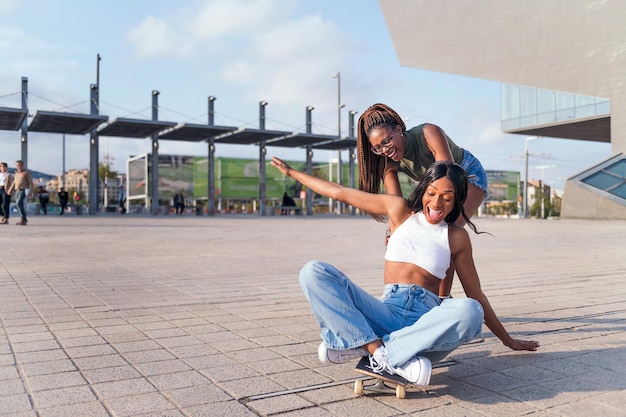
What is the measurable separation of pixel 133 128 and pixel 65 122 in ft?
11.8

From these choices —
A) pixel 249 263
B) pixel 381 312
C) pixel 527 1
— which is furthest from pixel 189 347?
pixel 527 1

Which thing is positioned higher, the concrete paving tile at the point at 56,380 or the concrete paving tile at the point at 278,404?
the concrete paving tile at the point at 278,404

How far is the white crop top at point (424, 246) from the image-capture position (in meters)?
3.13

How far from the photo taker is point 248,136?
35.2 meters

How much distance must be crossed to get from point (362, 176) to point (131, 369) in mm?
1818

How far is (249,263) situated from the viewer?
9.23 meters

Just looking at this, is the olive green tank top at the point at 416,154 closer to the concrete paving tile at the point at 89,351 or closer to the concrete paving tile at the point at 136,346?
the concrete paving tile at the point at 136,346

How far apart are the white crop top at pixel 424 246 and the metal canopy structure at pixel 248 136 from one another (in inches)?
1208

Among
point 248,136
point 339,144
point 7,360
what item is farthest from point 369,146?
point 339,144

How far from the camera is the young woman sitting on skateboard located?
2.76 meters

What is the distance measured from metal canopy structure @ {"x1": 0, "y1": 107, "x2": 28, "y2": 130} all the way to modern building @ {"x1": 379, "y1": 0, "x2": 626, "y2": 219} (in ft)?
87.2

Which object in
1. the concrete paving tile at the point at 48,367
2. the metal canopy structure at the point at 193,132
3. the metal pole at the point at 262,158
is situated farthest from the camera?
the metal pole at the point at 262,158

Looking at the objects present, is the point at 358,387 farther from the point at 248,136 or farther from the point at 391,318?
the point at 248,136

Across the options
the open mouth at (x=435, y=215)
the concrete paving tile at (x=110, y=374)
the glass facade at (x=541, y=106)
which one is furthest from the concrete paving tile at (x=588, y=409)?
the glass facade at (x=541, y=106)
